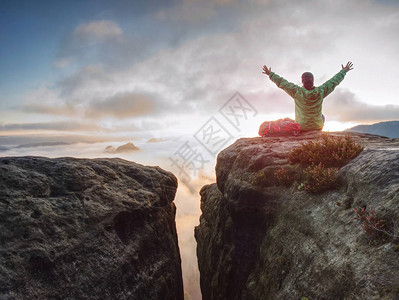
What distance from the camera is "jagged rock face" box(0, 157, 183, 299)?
742cm

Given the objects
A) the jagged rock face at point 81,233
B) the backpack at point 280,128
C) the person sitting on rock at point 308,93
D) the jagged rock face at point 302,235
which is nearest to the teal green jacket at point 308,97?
the person sitting on rock at point 308,93

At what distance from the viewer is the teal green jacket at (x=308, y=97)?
525 inches

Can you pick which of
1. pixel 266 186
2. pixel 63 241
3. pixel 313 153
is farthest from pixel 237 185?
pixel 63 241

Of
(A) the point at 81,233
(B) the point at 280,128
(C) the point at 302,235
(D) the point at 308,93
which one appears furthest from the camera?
(B) the point at 280,128

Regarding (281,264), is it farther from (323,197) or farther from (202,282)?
(202,282)

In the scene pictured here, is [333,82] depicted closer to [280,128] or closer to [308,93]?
[308,93]

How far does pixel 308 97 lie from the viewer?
13469mm

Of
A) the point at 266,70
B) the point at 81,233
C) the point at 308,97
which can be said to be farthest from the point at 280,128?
the point at 81,233

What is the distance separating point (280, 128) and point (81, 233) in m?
→ 12.1

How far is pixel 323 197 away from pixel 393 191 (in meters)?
2.26

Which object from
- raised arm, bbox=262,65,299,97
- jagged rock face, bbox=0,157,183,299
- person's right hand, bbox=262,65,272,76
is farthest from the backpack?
jagged rock face, bbox=0,157,183,299

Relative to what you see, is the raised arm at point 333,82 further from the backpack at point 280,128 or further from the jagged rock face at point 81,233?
the jagged rock face at point 81,233

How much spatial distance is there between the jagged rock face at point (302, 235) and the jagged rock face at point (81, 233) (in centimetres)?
371

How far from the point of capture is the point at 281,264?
26.3 ft
